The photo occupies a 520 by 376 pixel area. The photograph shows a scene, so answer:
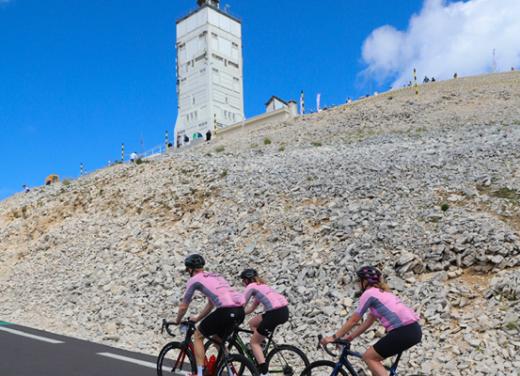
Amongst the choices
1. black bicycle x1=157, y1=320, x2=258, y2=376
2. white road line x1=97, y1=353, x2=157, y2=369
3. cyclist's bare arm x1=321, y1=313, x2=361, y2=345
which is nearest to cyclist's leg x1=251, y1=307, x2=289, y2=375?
black bicycle x1=157, y1=320, x2=258, y2=376

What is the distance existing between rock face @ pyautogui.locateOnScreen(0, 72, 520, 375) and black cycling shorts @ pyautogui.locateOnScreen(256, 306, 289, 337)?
3.31m

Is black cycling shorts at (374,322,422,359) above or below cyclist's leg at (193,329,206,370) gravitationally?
above

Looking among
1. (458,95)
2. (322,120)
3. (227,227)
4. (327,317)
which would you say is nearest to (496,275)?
(327,317)

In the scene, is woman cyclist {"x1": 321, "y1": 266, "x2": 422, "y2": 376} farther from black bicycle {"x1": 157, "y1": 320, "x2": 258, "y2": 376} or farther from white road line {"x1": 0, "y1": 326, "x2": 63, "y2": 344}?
white road line {"x1": 0, "y1": 326, "x2": 63, "y2": 344}

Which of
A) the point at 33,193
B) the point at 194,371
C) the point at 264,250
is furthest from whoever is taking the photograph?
the point at 33,193

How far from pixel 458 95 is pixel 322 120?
1354 cm

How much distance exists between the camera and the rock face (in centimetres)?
1264

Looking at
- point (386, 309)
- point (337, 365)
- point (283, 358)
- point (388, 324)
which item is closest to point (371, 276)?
point (386, 309)

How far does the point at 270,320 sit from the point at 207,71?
79176 mm

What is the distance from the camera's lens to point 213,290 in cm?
820

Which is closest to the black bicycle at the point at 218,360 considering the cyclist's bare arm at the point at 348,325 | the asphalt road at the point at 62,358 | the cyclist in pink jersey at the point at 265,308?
the cyclist in pink jersey at the point at 265,308

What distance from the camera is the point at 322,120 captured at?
45.7m

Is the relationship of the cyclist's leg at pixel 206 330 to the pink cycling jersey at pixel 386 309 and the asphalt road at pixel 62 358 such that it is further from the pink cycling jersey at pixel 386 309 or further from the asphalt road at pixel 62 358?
the asphalt road at pixel 62 358

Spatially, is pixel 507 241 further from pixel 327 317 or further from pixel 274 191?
pixel 274 191
